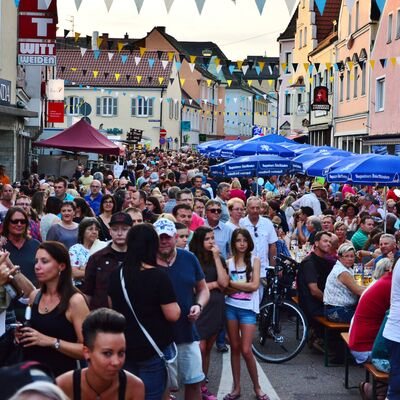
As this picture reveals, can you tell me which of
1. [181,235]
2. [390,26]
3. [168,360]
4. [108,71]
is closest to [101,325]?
[168,360]

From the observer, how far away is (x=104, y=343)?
4480mm

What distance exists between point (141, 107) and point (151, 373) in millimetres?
77790

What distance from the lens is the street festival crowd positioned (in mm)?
4582

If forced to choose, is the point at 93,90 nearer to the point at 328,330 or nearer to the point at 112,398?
the point at 328,330

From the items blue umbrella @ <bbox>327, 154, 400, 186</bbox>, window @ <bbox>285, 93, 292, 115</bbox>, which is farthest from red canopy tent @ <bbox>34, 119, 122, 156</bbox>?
window @ <bbox>285, 93, 292, 115</bbox>

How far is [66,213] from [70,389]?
6358 mm

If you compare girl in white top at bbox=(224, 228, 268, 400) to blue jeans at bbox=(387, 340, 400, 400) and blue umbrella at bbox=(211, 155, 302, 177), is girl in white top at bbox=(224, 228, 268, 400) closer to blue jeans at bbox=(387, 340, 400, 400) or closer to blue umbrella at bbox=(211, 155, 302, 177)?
blue jeans at bbox=(387, 340, 400, 400)

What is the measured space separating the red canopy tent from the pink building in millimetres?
13469

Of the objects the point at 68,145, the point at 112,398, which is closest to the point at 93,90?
the point at 68,145

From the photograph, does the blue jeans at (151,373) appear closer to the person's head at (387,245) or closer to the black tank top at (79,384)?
the black tank top at (79,384)

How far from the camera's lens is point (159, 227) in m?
6.81

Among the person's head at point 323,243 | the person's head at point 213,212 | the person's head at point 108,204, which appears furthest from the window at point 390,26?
the person's head at point 323,243

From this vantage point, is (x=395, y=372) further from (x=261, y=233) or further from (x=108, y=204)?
(x=108, y=204)

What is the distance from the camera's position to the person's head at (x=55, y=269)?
565 cm
